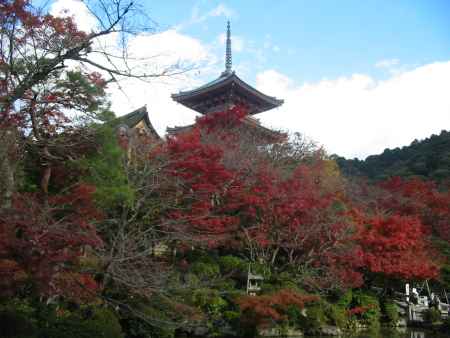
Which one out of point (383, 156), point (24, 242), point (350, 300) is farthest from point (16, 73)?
point (383, 156)

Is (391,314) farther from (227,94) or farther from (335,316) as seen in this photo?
(227,94)

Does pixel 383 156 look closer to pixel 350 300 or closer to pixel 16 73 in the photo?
pixel 350 300

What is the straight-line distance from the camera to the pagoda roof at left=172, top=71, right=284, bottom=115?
27250 mm

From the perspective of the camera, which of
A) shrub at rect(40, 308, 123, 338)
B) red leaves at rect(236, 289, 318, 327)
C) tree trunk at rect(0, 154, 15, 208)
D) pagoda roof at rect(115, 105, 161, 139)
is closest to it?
tree trunk at rect(0, 154, 15, 208)

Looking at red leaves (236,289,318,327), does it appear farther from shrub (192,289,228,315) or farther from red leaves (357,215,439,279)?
red leaves (357,215,439,279)

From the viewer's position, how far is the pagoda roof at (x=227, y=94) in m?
27.2

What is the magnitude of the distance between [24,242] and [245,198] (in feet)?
26.5

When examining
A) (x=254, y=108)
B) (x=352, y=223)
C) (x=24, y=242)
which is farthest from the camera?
(x=254, y=108)

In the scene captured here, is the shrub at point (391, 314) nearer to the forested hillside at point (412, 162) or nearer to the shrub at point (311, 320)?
the shrub at point (311, 320)

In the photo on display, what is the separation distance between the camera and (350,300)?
55.6 feet

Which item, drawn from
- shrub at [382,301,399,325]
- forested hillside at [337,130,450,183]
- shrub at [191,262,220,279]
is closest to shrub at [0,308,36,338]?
shrub at [191,262,220,279]

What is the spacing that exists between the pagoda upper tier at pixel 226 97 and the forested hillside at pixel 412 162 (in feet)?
43.0

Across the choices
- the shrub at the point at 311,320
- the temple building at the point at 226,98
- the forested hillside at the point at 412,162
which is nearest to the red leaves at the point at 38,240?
the shrub at the point at 311,320

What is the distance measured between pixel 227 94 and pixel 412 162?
2429 centimetres
